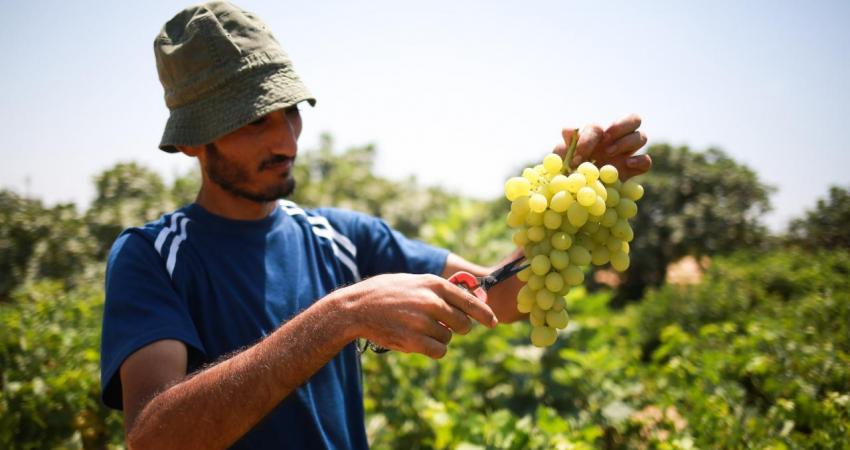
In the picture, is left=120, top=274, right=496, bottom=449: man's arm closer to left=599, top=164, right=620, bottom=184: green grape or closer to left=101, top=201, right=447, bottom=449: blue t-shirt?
left=101, top=201, right=447, bottom=449: blue t-shirt

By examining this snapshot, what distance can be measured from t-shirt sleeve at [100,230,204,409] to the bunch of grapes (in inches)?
40.1

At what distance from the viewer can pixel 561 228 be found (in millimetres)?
1630

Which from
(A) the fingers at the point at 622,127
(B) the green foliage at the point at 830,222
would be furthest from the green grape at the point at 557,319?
(B) the green foliage at the point at 830,222

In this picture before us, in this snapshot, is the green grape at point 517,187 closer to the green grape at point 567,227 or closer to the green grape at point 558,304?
the green grape at point 567,227

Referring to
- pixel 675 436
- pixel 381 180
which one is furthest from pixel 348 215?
pixel 381 180

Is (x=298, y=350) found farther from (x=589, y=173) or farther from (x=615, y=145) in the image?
(x=615, y=145)

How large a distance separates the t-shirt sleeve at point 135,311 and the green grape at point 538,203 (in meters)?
1.07

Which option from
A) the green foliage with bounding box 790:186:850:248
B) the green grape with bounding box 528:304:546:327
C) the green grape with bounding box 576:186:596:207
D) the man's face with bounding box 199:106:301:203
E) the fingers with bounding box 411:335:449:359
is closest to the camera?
the fingers with bounding box 411:335:449:359

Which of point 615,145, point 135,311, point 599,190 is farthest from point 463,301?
point 135,311

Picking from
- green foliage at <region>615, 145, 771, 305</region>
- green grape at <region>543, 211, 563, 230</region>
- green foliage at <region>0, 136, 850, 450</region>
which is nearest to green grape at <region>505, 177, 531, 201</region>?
green grape at <region>543, 211, 563, 230</region>

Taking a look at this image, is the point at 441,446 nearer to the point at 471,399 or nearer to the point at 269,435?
the point at 471,399

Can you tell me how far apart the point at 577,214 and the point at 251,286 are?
1.12 m

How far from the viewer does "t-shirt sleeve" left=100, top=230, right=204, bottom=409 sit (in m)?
1.61

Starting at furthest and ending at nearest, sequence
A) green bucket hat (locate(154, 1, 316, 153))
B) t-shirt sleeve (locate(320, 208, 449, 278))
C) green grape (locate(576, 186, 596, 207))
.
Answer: t-shirt sleeve (locate(320, 208, 449, 278))
green bucket hat (locate(154, 1, 316, 153))
green grape (locate(576, 186, 596, 207))
